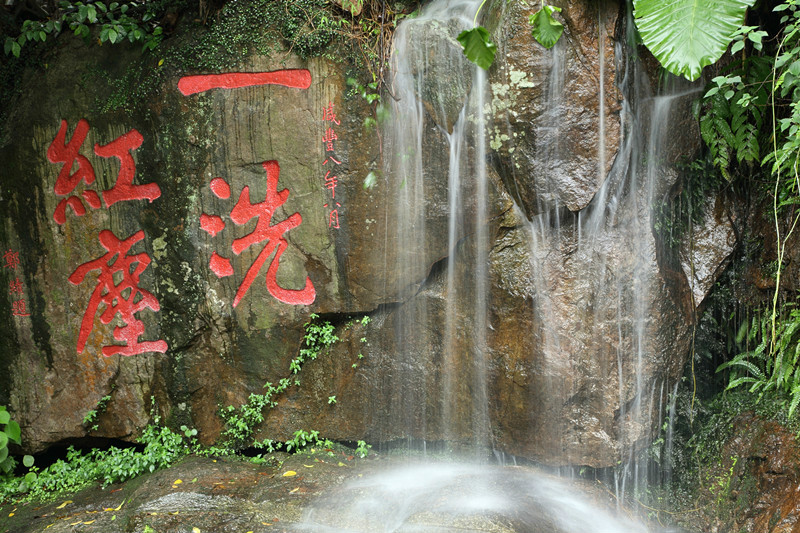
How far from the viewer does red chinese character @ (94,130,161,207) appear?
4574 millimetres

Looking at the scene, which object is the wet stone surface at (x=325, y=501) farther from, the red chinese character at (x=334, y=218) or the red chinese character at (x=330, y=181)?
the red chinese character at (x=330, y=181)

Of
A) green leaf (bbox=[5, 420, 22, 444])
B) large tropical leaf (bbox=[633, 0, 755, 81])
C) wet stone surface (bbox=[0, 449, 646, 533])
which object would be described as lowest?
wet stone surface (bbox=[0, 449, 646, 533])

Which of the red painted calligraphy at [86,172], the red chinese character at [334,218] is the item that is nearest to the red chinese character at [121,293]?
the red painted calligraphy at [86,172]

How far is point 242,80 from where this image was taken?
439 cm

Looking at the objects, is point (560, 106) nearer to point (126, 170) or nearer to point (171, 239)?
point (171, 239)

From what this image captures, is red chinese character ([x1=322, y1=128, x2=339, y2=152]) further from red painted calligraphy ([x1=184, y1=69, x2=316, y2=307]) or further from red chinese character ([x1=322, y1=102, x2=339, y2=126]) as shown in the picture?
red painted calligraphy ([x1=184, y1=69, x2=316, y2=307])

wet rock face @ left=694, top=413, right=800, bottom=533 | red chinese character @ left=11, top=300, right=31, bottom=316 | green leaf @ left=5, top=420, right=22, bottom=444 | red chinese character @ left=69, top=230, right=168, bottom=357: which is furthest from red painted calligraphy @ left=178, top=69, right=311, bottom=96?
wet rock face @ left=694, top=413, right=800, bottom=533

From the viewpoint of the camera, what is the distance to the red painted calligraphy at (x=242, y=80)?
170 inches

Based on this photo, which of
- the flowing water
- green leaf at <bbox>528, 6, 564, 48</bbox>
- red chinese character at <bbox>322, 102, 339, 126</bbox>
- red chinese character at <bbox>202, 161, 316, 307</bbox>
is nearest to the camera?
green leaf at <bbox>528, 6, 564, 48</bbox>

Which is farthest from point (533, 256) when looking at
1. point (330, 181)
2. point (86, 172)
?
point (86, 172)

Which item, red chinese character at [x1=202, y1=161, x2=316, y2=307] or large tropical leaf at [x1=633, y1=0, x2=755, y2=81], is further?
red chinese character at [x1=202, y1=161, x2=316, y2=307]

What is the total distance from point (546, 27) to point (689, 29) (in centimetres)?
83

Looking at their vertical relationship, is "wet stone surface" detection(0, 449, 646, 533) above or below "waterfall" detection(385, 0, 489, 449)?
below

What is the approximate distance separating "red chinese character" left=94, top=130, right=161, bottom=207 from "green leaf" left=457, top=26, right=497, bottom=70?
257 centimetres
